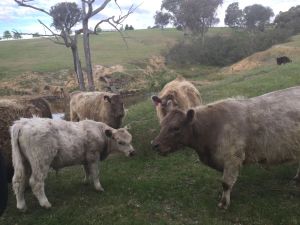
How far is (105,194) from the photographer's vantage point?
31.2 ft

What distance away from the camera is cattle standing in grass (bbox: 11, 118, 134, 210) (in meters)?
8.49

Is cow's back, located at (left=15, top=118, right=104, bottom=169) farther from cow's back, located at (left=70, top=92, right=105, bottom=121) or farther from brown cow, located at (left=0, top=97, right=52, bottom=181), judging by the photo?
cow's back, located at (left=70, top=92, right=105, bottom=121)

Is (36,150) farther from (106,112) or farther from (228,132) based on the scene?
(106,112)

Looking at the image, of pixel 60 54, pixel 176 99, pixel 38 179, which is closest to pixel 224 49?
pixel 60 54

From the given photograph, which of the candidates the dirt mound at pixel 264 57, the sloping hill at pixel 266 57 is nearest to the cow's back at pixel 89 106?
the sloping hill at pixel 266 57

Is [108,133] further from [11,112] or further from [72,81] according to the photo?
[72,81]

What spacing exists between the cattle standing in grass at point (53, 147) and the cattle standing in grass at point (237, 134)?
2.05 meters

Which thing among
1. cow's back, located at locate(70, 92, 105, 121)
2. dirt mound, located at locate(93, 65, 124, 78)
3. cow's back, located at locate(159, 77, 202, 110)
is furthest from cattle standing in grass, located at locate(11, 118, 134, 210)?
dirt mound, located at locate(93, 65, 124, 78)

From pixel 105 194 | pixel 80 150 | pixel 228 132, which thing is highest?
pixel 228 132

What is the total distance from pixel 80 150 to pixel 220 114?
11.0 feet

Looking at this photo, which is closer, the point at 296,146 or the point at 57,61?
the point at 296,146

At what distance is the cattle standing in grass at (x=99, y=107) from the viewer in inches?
574

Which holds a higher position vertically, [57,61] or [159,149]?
[159,149]

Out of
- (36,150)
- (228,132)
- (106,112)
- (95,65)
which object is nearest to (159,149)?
(228,132)
